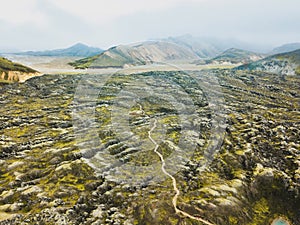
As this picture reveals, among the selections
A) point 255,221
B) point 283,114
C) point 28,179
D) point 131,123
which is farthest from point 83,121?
point 283,114

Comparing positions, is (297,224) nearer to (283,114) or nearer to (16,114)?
(283,114)

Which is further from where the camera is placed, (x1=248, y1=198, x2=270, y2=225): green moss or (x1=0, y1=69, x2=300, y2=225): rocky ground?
(x1=248, y1=198, x2=270, y2=225): green moss

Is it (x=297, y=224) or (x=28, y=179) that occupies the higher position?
(x=28, y=179)

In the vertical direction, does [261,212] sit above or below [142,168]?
below

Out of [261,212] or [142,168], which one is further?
[142,168]

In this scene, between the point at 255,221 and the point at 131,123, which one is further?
the point at 131,123

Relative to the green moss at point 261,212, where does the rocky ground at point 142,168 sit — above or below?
above

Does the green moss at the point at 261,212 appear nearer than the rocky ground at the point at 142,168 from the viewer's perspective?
No

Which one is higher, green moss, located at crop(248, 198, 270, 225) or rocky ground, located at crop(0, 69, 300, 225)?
rocky ground, located at crop(0, 69, 300, 225)
